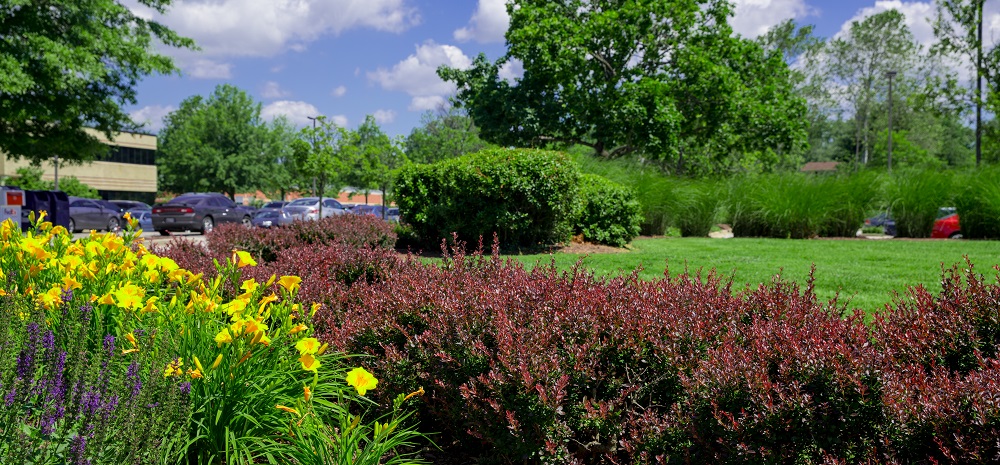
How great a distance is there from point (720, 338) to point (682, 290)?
59cm

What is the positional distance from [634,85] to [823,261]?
14.4 m

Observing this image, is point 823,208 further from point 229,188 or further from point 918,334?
point 229,188

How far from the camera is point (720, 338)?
2.94m

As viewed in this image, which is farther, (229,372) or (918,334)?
(918,334)

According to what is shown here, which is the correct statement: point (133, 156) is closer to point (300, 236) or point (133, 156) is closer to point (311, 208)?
point (311, 208)

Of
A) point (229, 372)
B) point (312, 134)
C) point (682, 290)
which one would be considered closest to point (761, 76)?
point (312, 134)

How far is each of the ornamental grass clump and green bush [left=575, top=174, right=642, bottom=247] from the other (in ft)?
27.4

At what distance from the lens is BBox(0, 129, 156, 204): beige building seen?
58469mm

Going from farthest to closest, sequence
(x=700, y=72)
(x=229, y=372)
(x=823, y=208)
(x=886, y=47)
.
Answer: (x=886, y=47) → (x=700, y=72) → (x=823, y=208) → (x=229, y=372)

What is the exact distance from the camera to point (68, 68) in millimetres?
19312

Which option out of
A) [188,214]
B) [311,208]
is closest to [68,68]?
[188,214]

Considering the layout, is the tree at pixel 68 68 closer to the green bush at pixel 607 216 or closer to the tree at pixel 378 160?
the tree at pixel 378 160

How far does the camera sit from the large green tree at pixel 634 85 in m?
22.5

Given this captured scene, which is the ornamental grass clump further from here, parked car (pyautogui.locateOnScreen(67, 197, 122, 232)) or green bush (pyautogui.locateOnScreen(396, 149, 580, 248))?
parked car (pyautogui.locateOnScreen(67, 197, 122, 232))
